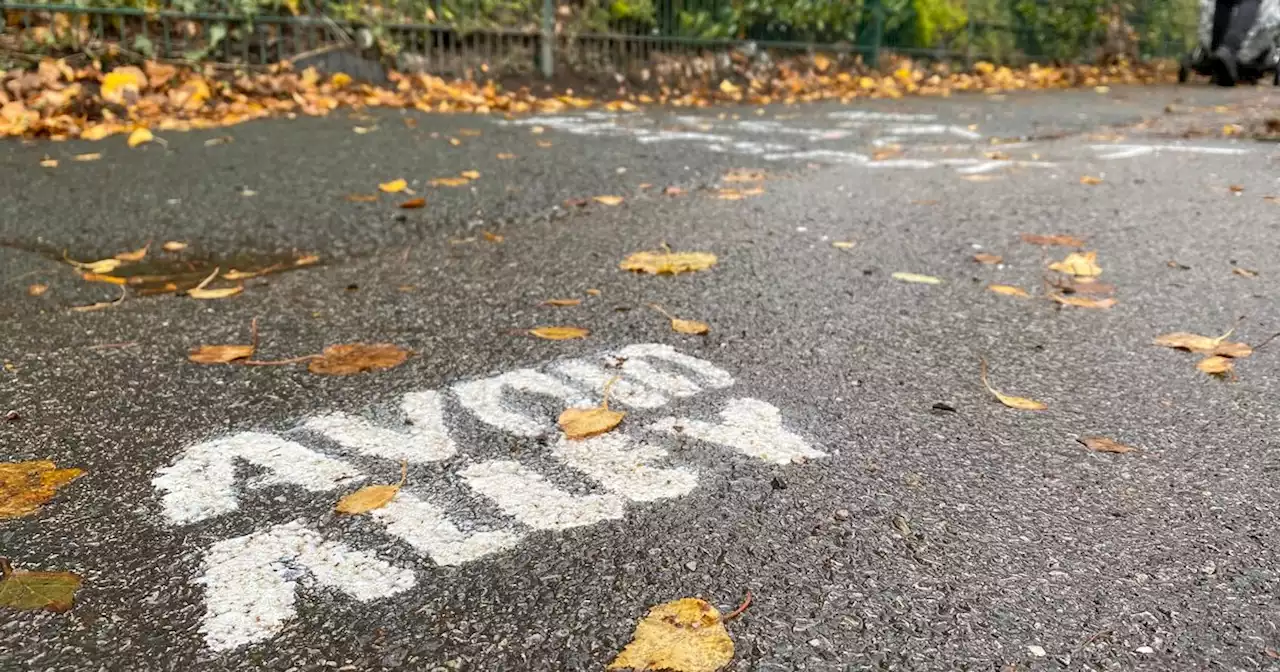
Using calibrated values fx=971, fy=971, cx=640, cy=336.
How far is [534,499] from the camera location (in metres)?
1.41

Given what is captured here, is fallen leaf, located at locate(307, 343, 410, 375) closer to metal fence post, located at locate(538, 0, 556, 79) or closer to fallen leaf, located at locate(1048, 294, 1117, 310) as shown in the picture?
fallen leaf, located at locate(1048, 294, 1117, 310)

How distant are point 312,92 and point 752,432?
549 cm

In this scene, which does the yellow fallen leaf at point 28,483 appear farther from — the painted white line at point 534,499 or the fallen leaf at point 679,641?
the fallen leaf at point 679,641

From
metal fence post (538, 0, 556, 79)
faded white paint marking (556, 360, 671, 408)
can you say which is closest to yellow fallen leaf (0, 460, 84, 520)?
faded white paint marking (556, 360, 671, 408)

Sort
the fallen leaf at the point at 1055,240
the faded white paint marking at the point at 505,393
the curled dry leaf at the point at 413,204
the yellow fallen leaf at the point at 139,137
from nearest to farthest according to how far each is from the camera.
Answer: the faded white paint marking at the point at 505,393
the fallen leaf at the point at 1055,240
the curled dry leaf at the point at 413,204
the yellow fallen leaf at the point at 139,137

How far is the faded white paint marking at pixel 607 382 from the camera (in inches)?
69.2

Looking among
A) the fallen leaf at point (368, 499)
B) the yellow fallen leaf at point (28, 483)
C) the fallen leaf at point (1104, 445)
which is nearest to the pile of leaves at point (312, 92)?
the yellow fallen leaf at point (28, 483)

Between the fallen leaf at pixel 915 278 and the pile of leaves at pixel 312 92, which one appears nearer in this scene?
the fallen leaf at pixel 915 278

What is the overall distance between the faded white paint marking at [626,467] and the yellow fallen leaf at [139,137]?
3.74 m

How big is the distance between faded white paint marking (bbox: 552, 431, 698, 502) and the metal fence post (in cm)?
644

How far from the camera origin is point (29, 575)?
121 cm

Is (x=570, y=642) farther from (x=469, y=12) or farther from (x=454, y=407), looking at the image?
(x=469, y=12)

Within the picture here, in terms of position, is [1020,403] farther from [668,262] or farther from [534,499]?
[668,262]

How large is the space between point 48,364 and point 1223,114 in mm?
7295
